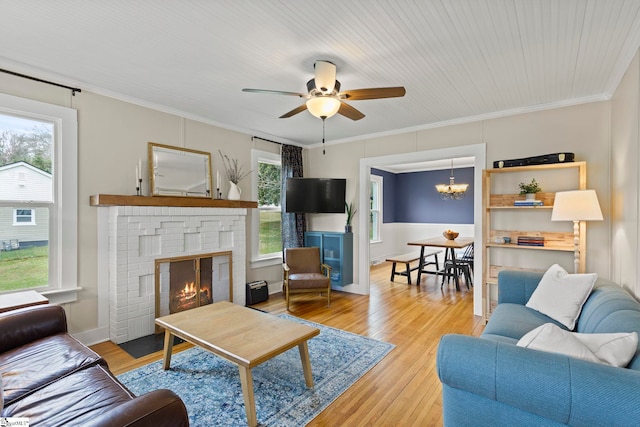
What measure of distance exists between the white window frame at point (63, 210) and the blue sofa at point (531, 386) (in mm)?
3312

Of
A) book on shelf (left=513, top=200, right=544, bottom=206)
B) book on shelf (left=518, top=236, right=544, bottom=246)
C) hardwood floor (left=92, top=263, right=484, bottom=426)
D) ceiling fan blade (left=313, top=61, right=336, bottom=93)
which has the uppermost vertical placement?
ceiling fan blade (left=313, top=61, right=336, bottom=93)

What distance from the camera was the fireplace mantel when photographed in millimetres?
3055

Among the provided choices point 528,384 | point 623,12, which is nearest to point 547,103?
point 623,12

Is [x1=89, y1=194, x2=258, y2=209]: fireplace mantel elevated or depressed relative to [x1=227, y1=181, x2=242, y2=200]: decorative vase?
depressed

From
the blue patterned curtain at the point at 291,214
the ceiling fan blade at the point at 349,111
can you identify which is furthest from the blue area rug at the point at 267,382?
the blue patterned curtain at the point at 291,214

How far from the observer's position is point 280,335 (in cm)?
231

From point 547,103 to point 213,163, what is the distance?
4078mm

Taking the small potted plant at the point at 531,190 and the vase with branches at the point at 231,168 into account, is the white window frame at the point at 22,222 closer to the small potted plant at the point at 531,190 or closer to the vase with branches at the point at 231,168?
the vase with branches at the point at 231,168

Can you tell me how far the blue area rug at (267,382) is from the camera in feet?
6.75

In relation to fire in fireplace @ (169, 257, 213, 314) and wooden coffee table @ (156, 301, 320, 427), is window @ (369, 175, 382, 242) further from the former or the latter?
wooden coffee table @ (156, 301, 320, 427)

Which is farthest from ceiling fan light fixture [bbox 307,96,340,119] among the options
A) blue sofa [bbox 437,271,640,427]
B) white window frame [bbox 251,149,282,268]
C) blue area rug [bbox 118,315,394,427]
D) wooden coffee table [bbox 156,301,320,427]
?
white window frame [bbox 251,149,282,268]

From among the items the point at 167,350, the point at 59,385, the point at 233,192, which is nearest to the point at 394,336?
the point at 167,350

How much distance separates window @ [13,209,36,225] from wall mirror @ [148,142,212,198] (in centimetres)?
104

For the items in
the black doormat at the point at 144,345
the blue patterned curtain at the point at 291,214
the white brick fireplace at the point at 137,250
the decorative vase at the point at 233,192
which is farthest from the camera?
the blue patterned curtain at the point at 291,214
